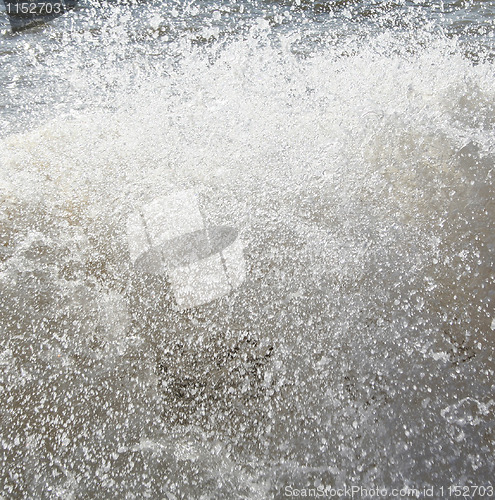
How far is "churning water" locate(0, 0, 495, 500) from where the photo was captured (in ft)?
4.06

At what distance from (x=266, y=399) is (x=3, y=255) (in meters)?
1.22

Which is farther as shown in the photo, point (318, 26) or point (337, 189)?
point (318, 26)

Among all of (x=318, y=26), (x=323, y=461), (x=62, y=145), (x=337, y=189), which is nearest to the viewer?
(x=323, y=461)

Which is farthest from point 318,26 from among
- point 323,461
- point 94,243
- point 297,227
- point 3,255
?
point 323,461

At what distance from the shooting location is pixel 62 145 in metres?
2.08

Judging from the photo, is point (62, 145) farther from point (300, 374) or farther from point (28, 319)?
point (300, 374)

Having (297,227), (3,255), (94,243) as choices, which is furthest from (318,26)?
(3,255)

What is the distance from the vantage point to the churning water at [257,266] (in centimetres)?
124

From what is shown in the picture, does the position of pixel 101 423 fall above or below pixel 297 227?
below

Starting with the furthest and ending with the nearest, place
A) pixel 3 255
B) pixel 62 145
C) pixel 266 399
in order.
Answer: pixel 62 145 < pixel 3 255 < pixel 266 399

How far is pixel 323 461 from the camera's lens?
3.99 feet

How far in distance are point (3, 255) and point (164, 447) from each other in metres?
1.05

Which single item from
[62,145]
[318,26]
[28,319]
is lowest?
[28,319]

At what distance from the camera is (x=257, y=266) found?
1641mm
